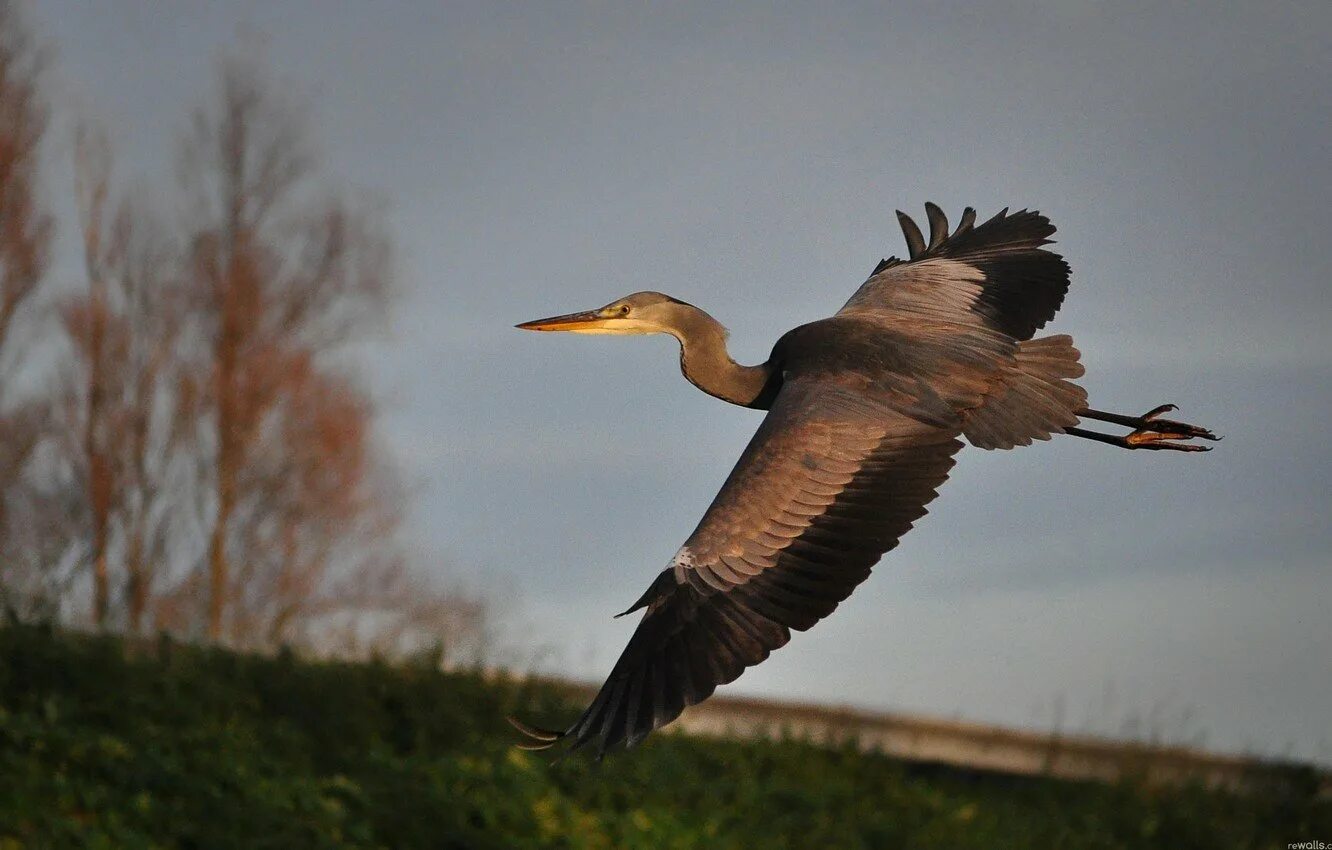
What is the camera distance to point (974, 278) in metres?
6.05

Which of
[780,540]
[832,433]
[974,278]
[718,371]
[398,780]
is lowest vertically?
[398,780]

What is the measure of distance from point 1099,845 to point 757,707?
2.17 metres

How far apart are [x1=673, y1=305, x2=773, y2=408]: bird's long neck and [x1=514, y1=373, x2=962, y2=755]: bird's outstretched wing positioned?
0.35 metres

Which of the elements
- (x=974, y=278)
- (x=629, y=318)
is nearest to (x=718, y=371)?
(x=629, y=318)

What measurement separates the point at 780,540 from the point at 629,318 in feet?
4.12

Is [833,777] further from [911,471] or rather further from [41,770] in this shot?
[911,471]

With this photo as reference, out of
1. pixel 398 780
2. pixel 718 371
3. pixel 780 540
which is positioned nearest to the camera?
pixel 780 540

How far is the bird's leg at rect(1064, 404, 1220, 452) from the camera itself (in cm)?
613

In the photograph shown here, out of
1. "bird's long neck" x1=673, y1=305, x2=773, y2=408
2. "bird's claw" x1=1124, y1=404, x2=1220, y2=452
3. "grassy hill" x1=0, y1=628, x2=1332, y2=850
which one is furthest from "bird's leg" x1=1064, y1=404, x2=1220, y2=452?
"grassy hill" x1=0, y1=628, x2=1332, y2=850

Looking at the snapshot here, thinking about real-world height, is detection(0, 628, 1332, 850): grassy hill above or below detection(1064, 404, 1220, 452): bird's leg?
below

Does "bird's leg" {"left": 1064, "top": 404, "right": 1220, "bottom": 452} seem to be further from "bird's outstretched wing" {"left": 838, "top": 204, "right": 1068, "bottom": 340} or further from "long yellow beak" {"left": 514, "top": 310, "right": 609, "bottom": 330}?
"long yellow beak" {"left": 514, "top": 310, "right": 609, "bottom": 330}

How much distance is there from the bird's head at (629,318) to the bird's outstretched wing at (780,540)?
0.62 metres

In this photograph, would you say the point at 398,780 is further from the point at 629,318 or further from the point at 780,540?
the point at 780,540

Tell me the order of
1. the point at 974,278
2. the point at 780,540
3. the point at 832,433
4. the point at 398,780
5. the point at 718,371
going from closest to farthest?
the point at 780,540
the point at 832,433
the point at 718,371
the point at 974,278
the point at 398,780
